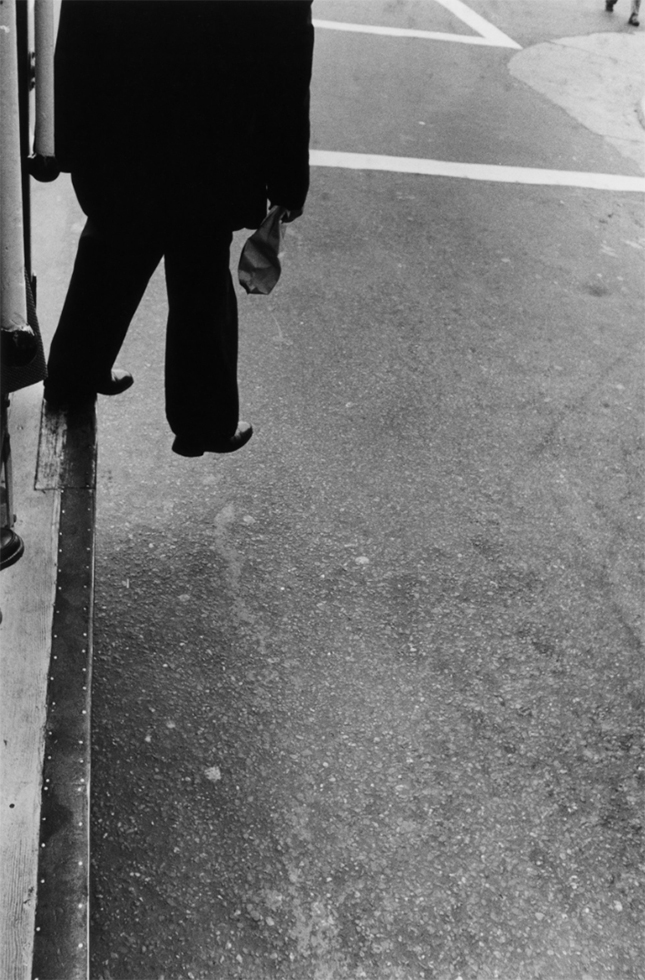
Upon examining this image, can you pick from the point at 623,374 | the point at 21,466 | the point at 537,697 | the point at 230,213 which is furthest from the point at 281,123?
the point at 623,374

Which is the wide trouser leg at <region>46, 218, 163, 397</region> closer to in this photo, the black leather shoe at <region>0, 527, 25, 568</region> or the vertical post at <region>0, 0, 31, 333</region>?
the vertical post at <region>0, 0, 31, 333</region>

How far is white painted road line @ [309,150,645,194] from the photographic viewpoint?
701 centimetres

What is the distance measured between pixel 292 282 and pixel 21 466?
238cm

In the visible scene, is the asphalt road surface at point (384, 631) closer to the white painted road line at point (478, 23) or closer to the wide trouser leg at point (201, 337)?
the wide trouser leg at point (201, 337)

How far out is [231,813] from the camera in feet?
9.43

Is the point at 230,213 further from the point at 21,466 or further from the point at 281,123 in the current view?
the point at 21,466

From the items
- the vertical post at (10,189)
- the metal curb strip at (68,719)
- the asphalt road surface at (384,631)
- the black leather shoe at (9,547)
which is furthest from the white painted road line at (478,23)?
the black leather shoe at (9,547)

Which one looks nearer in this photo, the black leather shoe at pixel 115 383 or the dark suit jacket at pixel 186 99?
the dark suit jacket at pixel 186 99

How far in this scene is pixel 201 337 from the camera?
3490 mm

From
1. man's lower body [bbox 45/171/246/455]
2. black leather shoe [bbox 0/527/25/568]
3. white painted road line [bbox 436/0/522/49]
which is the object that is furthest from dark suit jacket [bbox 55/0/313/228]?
white painted road line [bbox 436/0/522/49]

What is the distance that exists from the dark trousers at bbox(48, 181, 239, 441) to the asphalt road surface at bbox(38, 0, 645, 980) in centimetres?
44

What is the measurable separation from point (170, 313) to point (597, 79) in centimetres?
705

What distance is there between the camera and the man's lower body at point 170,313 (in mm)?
3258

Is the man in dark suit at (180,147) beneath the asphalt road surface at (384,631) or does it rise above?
above
